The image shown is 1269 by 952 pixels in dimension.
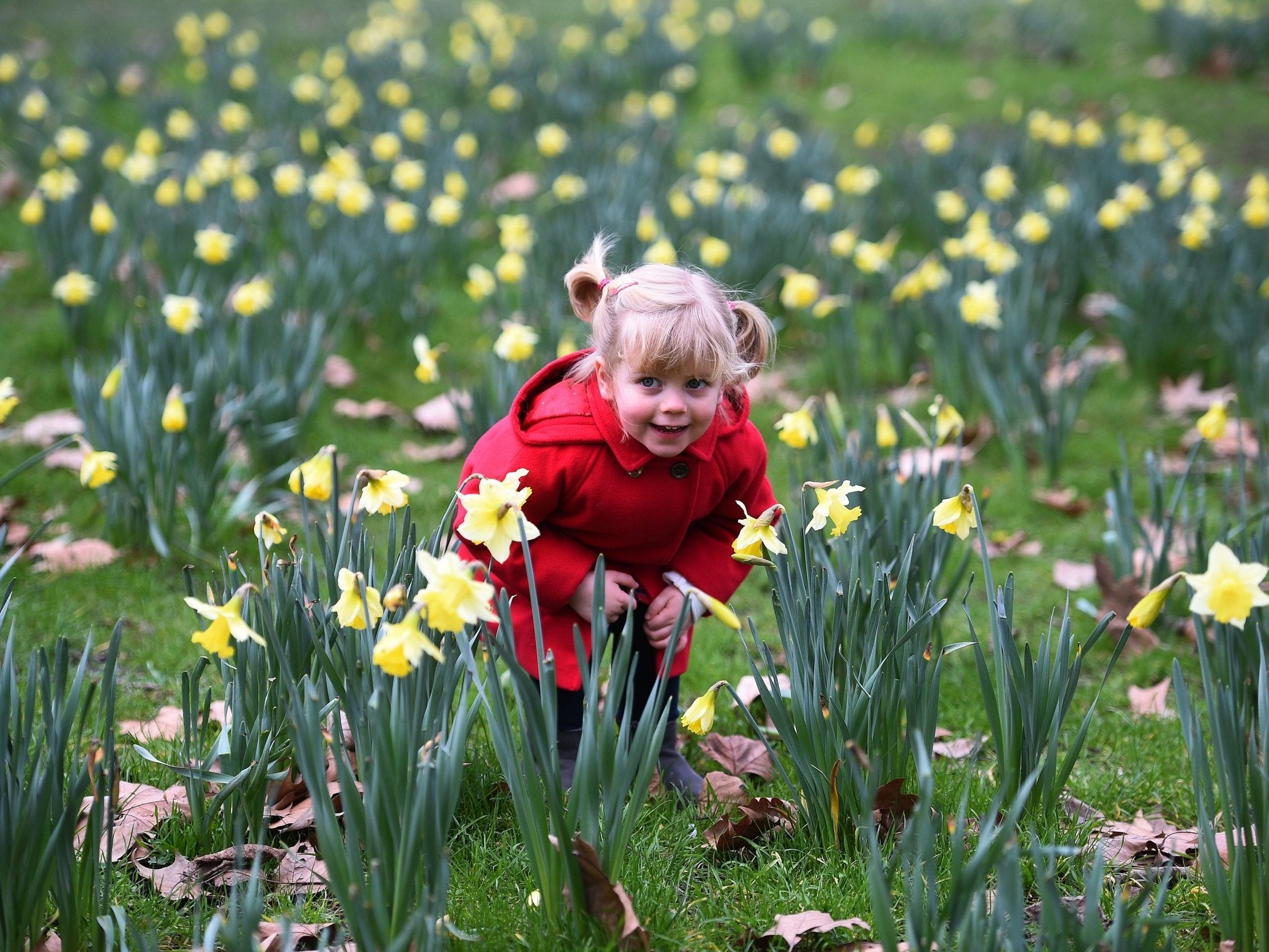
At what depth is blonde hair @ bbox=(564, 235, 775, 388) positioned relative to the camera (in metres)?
1.81

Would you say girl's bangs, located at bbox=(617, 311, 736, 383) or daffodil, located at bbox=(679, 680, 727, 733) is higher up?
girl's bangs, located at bbox=(617, 311, 736, 383)

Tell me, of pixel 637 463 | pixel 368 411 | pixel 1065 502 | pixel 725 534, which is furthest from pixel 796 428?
pixel 368 411

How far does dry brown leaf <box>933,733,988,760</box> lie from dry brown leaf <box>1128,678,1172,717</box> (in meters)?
0.42

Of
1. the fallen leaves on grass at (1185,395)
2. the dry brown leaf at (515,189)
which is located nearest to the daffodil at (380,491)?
the fallen leaves on grass at (1185,395)

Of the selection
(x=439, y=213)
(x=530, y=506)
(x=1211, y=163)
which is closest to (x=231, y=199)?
(x=439, y=213)

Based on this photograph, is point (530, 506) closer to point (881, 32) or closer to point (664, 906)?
point (664, 906)

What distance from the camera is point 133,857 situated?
1.86 metres

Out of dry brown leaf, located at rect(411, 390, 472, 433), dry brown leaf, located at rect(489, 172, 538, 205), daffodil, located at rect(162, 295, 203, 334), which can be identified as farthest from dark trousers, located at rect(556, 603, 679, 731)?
dry brown leaf, located at rect(489, 172, 538, 205)

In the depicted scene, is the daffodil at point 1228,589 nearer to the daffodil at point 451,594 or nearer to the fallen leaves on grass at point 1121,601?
the daffodil at point 451,594

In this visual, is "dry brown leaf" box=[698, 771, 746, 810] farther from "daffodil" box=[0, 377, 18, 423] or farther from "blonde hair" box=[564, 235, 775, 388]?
"daffodil" box=[0, 377, 18, 423]

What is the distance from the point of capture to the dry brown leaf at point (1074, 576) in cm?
314

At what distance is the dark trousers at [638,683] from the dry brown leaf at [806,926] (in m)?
0.52

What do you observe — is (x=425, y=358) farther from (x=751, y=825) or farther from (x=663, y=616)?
(x=751, y=825)

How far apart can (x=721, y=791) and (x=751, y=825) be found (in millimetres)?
164
